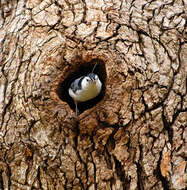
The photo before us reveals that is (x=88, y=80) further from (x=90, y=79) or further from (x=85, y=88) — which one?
(x=85, y=88)

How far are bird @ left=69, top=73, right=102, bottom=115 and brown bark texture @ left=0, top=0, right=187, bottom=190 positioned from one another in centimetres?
7

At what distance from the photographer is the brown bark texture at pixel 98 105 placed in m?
2.55

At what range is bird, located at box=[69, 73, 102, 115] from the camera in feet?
9.30

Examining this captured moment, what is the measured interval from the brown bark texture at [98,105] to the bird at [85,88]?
7 cm

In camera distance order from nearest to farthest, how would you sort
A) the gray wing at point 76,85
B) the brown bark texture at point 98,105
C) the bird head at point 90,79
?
the brown bark texture at point 98,105, the bird head at point 90,79, the gray wing at point 76,85

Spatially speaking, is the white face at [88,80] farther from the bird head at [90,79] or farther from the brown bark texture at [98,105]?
the brown bark texture at [98,105]

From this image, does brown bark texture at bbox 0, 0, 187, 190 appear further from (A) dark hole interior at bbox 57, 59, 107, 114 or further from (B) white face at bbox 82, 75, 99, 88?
(B) white face at bbox 82, 75, 99, 88

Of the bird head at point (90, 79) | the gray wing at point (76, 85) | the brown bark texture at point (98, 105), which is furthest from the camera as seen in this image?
the gray wing at point (76, 85)

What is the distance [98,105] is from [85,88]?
36cm

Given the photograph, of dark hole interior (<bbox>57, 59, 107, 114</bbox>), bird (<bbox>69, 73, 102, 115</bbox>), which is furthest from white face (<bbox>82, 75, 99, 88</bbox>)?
dark hole interior (<bbox>57, 59, 107, 114</bbox>)

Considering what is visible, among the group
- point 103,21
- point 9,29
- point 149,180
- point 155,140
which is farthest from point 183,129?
point 9,29

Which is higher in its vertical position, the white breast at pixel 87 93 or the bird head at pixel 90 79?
the bird head at pixel 90 79

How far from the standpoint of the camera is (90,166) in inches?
101

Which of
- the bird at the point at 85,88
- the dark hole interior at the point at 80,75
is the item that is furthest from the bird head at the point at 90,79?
the dark hole interior at the point at 80,75
